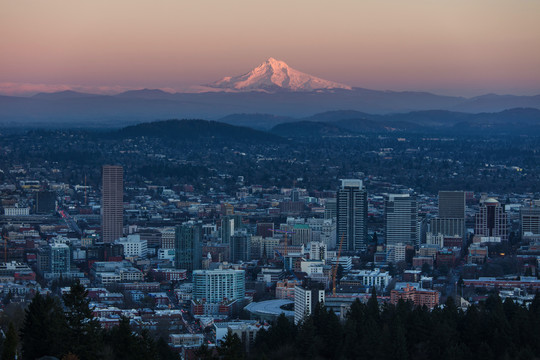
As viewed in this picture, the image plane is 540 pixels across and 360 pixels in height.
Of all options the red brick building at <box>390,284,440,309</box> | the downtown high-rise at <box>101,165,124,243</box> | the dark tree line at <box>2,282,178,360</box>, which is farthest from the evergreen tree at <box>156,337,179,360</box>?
the downtown high-rise at <box>101,165,124,243</box>

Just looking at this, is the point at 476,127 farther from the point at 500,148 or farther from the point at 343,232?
the point at 343,232

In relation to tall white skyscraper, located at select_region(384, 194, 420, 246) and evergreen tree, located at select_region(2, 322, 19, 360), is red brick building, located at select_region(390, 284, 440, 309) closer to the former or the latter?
tall white skyscraper, located at select_region(384, 194, 420, 246)

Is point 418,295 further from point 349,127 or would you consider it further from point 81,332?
point 349,127

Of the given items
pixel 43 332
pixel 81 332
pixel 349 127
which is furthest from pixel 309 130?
pixel 81 332

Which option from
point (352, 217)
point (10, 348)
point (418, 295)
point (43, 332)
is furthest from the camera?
point (352, 217)

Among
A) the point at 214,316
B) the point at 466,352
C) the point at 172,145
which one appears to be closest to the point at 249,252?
the point at 214,316

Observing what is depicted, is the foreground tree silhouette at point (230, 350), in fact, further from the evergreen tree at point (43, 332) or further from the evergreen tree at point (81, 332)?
the evergreen tree at point (43, 332)

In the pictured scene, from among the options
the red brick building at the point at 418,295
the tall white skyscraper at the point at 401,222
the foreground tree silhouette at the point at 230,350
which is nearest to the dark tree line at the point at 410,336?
the foreground tree silhouette at the point at 230,350
